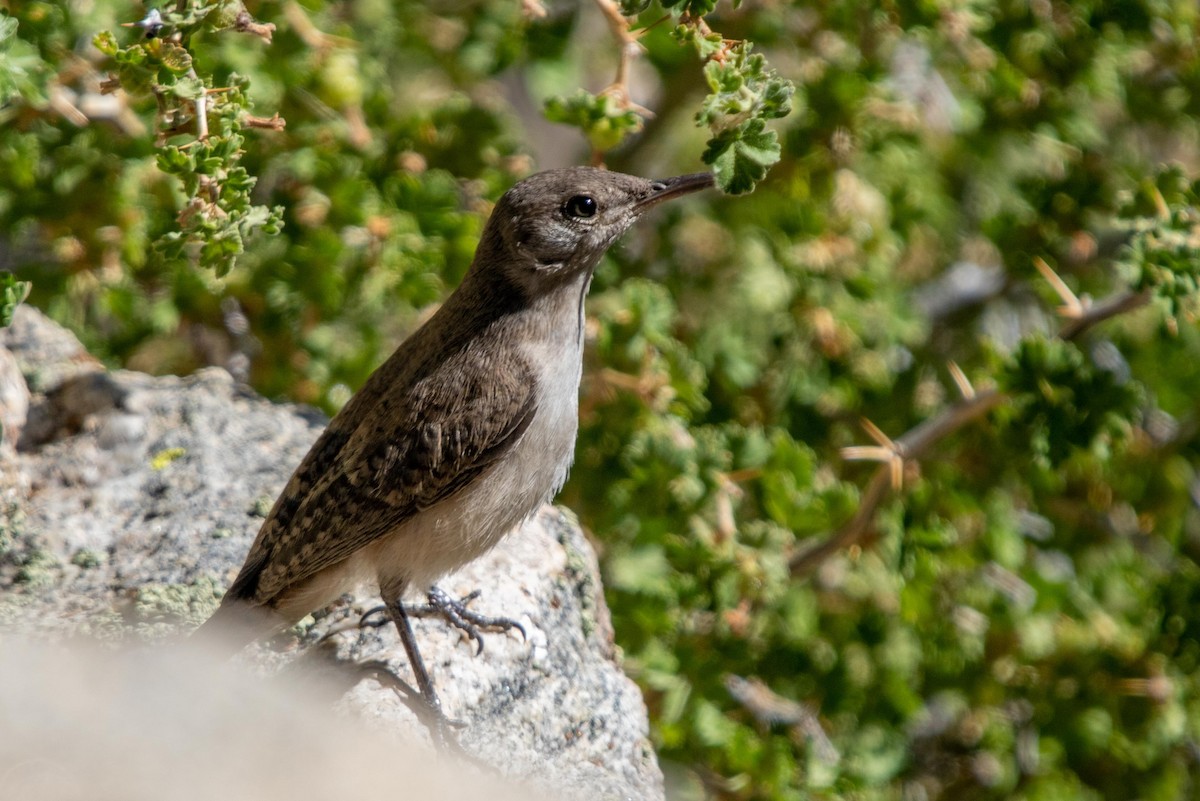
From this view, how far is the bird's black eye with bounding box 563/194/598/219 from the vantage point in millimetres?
4121

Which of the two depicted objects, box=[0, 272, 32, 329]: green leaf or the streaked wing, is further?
the streaked wing

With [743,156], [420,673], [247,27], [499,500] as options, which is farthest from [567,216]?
[420,673]

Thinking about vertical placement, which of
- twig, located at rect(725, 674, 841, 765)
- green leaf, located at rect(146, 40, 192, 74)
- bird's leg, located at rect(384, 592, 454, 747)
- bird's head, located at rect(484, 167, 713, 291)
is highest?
green leaf, located at rect(146, 40, 192, 74)

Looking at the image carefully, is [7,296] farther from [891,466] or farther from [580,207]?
[891,466]

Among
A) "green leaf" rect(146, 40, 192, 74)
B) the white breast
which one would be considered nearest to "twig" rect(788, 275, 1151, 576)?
the white breast

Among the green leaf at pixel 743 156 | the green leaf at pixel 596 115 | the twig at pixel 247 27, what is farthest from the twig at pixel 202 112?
the green leaf at pixel 743 156

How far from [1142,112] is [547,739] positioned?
13.5 ft

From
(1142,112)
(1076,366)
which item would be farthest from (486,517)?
(1142,112)

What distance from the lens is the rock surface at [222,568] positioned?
369 cm

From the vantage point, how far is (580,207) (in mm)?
4125

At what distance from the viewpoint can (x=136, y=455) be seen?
4371 mm

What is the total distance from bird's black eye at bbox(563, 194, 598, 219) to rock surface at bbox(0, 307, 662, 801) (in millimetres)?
1093

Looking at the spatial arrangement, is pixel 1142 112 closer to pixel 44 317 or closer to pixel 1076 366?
pixel 1076 366

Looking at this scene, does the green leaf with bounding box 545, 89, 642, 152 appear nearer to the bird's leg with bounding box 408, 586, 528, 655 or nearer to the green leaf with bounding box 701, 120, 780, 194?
the green leaf with bounding box 701, 120, 780, 194
